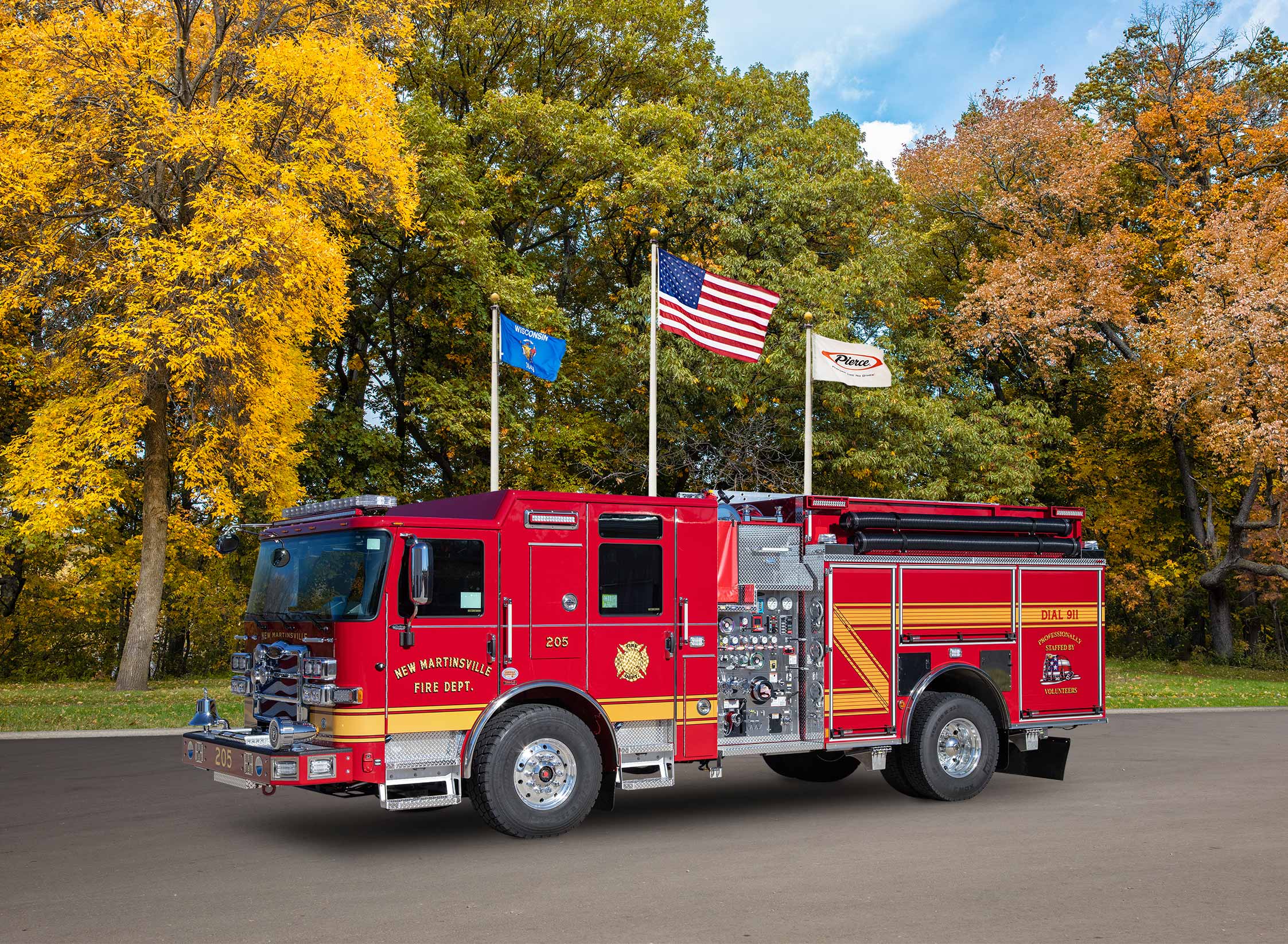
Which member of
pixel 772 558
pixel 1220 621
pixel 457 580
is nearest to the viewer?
pixel 457 580

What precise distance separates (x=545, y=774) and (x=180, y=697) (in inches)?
580

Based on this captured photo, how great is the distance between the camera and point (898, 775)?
38.1 feet

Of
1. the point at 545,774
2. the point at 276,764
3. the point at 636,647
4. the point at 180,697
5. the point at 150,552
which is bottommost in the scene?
the point at 180,697

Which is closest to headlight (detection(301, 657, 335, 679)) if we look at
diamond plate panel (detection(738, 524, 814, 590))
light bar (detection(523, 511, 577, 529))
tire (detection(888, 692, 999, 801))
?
light bar (detection(523, 511, 577, 529))

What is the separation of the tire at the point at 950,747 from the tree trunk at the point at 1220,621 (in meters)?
29.6

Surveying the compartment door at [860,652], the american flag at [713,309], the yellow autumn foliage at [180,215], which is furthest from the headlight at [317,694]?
the yellow autumn foliage at [180,215]

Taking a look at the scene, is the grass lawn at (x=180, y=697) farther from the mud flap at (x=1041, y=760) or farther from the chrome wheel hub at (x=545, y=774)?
the mud flap at (x=1041, y=760)

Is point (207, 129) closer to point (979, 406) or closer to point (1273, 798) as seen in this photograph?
point (1273, 798)

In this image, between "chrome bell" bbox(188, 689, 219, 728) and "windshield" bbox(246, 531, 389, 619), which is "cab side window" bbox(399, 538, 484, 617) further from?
"chrome bell" bbox(188, 689, 219, 728)

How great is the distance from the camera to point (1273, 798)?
38.3 ft

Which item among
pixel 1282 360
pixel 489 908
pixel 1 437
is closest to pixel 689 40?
pixel 1282 360

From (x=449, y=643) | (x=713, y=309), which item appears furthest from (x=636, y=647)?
(x=713, y=309)

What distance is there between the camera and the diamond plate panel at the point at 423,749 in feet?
28.9

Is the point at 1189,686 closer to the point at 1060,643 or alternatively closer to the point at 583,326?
the point at 1060,643
